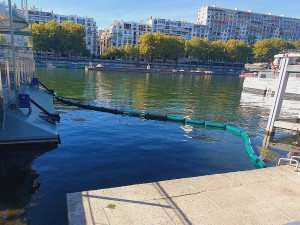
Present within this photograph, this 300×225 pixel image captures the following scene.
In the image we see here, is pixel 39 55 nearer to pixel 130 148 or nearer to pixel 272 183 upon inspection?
pixel 130 148

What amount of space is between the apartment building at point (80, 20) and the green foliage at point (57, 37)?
35.7 metres

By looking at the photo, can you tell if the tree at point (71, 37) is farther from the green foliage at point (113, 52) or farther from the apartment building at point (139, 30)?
the apartment building at point (139, 30)

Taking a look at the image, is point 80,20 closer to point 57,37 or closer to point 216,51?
point 57,37

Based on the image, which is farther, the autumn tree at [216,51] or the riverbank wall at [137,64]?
the autumn tree at [216,51]

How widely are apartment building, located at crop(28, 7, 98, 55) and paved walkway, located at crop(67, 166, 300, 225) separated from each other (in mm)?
143715

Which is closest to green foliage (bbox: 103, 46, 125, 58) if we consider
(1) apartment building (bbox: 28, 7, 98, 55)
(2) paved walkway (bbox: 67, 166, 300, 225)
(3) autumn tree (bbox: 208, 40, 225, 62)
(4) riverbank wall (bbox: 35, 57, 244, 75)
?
(4) riverbank wall (bbox: 35, 57, 244, 75)

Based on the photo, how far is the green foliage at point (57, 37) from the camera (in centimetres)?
9711

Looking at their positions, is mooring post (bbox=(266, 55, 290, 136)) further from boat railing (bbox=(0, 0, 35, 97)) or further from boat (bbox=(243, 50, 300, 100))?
boat (bbox=(243, 50, 300, 100))

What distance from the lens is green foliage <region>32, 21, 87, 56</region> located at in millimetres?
97113

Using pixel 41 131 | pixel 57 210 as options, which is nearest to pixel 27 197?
pixel 57 210

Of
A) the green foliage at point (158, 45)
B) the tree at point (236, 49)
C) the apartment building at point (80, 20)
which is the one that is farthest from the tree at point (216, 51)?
the apartment building at point (80, 20)

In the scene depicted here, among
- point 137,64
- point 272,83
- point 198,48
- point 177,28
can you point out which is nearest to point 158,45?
point 137,64

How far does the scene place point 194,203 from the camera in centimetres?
593

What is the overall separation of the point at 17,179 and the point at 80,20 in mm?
153141
